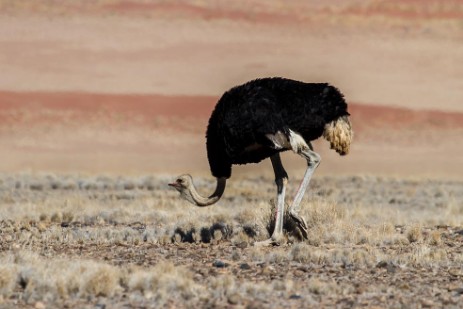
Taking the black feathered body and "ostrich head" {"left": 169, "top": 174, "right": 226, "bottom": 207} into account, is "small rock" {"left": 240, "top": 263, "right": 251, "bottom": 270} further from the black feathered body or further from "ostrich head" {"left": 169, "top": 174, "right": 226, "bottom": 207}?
"ostrich head" {"left": 169, "top": 174, "right": 226, "bottom": 207}

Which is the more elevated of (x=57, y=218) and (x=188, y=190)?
(x=188, y=190)

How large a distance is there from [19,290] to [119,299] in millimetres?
1183

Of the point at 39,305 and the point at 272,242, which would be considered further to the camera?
the point at 272,242

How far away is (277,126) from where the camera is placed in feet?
50.1

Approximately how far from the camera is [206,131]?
54.1 feet

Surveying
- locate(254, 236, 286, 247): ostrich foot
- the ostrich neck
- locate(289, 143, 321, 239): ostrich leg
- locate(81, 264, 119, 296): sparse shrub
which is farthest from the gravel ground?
the ostrich neck

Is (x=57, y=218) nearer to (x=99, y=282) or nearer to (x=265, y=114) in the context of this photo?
(x=265, y=114)

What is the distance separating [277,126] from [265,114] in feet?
0.83

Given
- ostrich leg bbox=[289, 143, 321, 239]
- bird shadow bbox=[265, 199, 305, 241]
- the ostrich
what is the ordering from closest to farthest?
the ostrich < ostrich leg bbox=[289, 143, 321, 239] < bird shadow bbox=[265, 199, 305, 241]

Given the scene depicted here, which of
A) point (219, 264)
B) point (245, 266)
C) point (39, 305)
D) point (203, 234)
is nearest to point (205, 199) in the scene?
point (203, 234)

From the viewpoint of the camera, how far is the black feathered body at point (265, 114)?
15.3 meters

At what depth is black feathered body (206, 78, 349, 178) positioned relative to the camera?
15.3 meters

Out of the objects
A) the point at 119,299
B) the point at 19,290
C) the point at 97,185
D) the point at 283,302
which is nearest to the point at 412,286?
the point at 283,302

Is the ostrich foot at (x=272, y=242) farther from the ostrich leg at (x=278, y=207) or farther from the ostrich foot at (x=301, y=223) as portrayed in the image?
the ostrich foot at (x=301, y=223)
